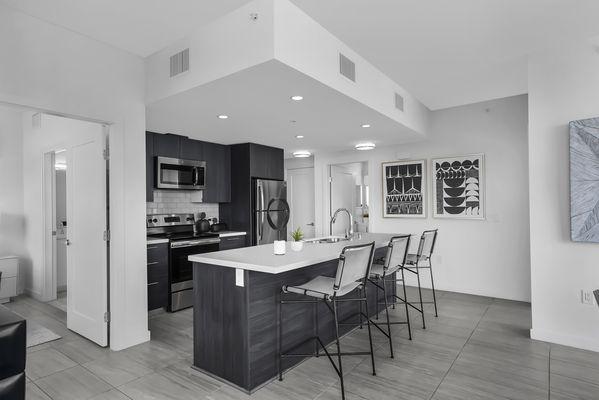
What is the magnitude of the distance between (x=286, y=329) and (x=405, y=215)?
132 inches

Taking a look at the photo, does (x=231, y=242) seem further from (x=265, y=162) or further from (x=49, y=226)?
(x=49, y=226)

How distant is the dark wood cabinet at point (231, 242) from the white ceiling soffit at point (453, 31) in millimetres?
3068

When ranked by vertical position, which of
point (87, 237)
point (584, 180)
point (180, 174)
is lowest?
point (87, 237)

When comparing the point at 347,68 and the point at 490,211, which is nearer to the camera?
the point at 347,68

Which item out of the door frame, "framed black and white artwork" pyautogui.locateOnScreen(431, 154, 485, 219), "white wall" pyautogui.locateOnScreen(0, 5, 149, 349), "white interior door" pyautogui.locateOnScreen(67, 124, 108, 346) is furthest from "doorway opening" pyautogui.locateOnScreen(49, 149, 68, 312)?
"framed black and white artwork" pyautogui.locateOnScreen(431, 154, 485, 219)

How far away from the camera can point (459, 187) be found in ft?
16.2

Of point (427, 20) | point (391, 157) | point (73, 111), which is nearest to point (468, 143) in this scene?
point (391, 157)

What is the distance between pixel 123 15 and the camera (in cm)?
248

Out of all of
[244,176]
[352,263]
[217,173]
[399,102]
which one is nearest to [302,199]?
[244,176]

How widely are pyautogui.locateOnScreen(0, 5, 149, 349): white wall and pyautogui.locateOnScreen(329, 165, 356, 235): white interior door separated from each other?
3856 mm

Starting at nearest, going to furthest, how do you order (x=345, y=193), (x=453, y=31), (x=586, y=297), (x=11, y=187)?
(x=453, y=31) < (x=586, y=297) < (x=11, y=187) < (x=345, y=193)

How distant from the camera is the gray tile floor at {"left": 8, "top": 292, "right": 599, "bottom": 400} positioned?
2.35m

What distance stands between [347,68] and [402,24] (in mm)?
551

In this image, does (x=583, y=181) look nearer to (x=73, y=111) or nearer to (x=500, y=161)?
(x=500, y=161)
